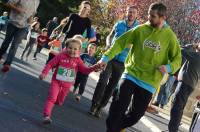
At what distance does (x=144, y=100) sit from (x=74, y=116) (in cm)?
274

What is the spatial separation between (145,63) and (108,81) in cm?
326

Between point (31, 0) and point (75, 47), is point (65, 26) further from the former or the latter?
point (75, 47)

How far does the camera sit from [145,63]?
7.72m

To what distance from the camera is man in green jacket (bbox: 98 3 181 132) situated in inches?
303

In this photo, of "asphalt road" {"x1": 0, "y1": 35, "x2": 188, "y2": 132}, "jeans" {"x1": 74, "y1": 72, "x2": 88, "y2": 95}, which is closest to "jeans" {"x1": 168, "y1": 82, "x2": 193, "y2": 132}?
"asphalt road" {"x1": 0, "y1": 35, "x2": 188, "y2": 132}

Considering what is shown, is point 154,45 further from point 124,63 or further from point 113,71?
point 113,71

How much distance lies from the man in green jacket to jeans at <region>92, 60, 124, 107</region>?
280cm

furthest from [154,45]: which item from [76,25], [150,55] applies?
[76,25]

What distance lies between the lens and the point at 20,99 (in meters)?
10.2

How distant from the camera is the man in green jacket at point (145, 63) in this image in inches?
303

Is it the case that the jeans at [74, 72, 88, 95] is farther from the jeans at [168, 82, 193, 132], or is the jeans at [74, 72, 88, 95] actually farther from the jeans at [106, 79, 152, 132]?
the jeans at [106, 79, 152, 132]

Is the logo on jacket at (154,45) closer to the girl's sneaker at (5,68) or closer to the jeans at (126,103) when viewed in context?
the jeans at (126,103)

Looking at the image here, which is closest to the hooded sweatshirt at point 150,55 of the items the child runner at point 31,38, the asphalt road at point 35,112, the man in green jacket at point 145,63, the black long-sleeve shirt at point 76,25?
the man in green jacket at point 145,63

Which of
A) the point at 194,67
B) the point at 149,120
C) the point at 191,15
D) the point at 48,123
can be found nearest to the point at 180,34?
the point at 191,15
